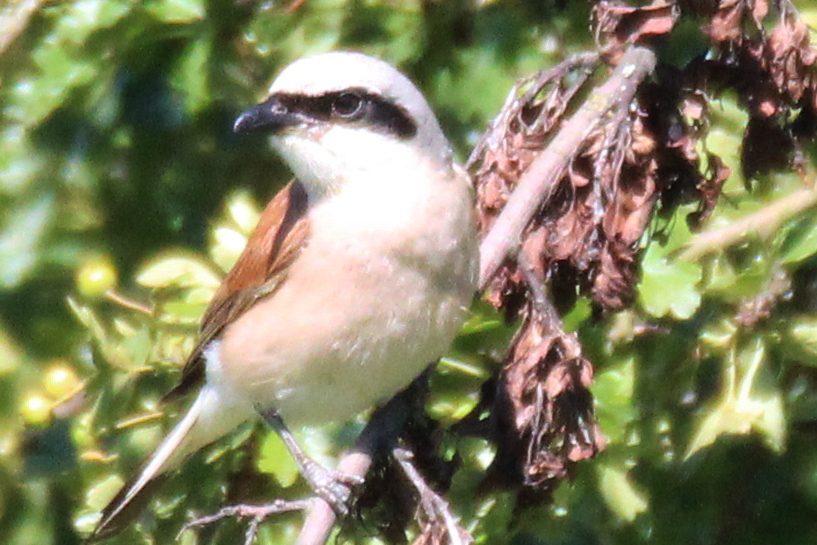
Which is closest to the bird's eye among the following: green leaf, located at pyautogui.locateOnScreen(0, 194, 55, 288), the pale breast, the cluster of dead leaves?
the pale breast

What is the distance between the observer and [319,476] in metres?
2.48

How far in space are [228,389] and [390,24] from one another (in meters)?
0.84

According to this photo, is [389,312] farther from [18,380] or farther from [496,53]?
[18,380]

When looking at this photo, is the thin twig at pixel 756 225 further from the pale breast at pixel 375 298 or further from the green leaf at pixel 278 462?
the green leaf at pixel 278 462

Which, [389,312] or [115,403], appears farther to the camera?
[115,403]

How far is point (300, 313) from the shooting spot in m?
2.49

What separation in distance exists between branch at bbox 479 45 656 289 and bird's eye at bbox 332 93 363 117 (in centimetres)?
50

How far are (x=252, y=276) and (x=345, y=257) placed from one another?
0.28 meters

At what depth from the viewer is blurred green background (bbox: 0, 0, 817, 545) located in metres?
2.49

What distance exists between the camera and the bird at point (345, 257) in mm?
2414

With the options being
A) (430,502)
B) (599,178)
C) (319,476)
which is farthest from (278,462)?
(599,178)

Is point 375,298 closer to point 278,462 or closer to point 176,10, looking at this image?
point 278,462

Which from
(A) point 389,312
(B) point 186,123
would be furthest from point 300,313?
(B) point 186,123

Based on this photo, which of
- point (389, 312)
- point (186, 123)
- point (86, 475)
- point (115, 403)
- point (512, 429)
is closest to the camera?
point (512, 429)
